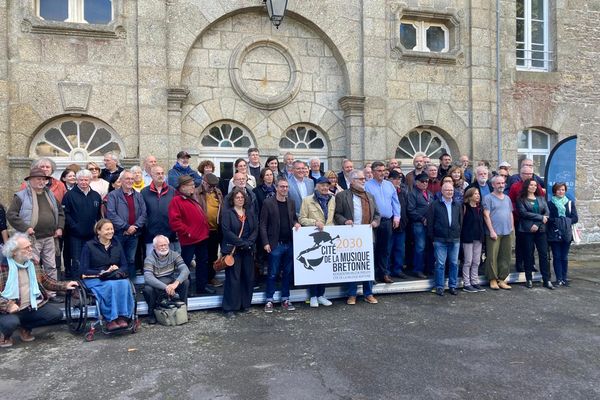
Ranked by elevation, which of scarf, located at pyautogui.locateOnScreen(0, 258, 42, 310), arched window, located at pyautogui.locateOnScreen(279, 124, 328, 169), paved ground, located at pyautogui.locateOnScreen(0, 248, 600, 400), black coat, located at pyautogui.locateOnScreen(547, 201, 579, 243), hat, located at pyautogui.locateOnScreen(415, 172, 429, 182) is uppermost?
arched window, located at pyautogui.locateOnScreen(279, 124, 328, 169)

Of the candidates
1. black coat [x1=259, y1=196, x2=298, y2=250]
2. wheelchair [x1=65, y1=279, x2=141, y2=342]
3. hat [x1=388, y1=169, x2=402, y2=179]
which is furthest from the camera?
hat [x1=388, y1=169, x2=402, y2=179]

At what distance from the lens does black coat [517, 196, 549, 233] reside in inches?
311

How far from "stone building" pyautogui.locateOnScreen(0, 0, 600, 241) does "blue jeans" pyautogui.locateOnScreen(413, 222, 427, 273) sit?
306 centimetres

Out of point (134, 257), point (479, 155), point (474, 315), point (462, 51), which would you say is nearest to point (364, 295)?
point (474, 315)

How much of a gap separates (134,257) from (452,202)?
495 centimetres

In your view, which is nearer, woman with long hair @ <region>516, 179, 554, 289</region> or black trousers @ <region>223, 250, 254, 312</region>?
black trousers @ <region>223, 250, 254, 312</region>

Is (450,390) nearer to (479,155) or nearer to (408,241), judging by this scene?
(408,241)

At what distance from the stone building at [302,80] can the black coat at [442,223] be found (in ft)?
11.3

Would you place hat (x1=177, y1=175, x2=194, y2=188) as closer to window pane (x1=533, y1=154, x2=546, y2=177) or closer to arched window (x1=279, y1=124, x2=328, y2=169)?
arched window (x1=279, y1=124, x2=328, y2=169)

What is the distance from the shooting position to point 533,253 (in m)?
8.06

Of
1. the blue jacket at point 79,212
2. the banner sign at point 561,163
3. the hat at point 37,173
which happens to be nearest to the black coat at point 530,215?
the banner sign at point 561,163

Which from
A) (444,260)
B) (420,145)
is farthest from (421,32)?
(444,260)

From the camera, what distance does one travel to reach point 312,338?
18.2 feet

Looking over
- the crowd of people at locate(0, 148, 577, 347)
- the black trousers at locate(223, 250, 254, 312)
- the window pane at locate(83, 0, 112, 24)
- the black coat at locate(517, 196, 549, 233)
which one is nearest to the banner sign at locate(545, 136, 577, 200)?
the crowd of people at locate(0, 148, 577, 347)
